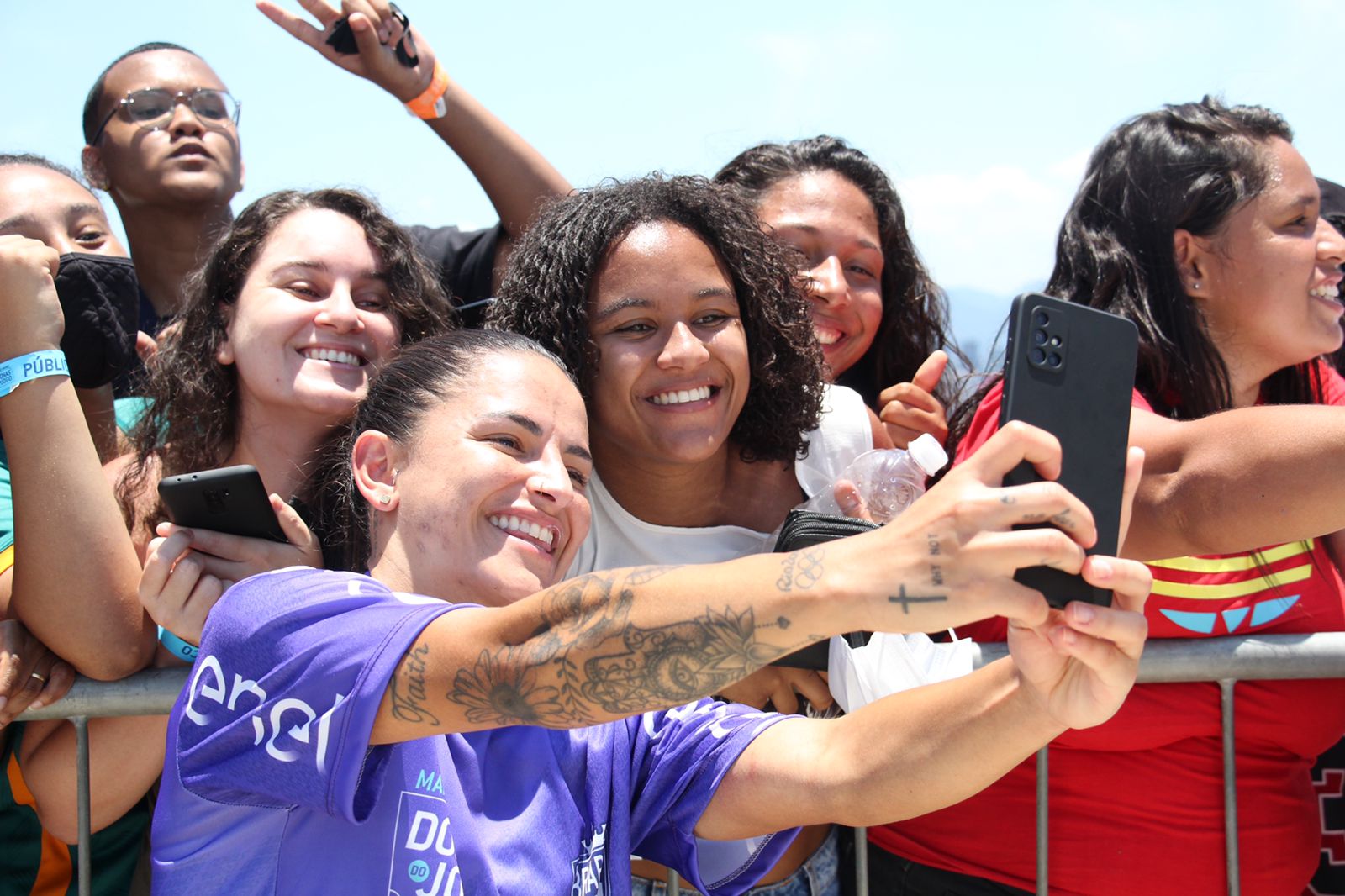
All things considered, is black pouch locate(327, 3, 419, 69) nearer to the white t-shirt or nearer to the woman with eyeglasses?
the white t-shirt

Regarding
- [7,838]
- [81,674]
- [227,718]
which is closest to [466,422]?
[227,718]

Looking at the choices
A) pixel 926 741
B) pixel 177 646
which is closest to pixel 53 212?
pixel 177 646

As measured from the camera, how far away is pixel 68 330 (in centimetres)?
304

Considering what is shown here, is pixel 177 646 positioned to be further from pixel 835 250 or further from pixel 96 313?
pixel 835 250

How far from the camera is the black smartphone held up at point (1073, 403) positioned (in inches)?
66.1

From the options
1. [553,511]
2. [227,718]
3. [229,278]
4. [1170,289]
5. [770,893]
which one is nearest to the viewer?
[227,718]

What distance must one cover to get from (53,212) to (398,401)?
5.59 feet

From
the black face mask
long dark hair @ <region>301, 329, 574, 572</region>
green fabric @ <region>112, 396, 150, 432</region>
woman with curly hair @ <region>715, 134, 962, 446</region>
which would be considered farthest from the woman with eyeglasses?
green fabric @ <region>112, 396, 150, 432</region>

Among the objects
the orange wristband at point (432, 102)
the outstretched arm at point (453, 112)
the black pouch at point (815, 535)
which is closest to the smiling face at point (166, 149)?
the outstretched arm at point (453, 112)

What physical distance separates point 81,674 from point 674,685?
162 centimetres

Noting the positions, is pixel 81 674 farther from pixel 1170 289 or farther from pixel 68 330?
pixel 1170 289

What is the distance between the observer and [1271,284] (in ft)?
9.77

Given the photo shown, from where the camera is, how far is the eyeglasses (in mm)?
4543

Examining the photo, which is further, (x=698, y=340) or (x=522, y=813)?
(x=698, y=340)
